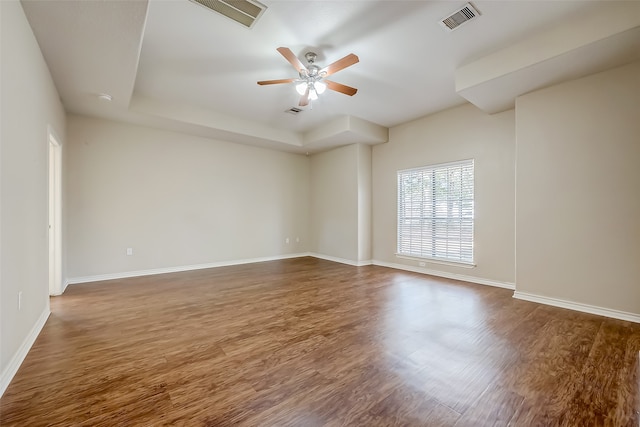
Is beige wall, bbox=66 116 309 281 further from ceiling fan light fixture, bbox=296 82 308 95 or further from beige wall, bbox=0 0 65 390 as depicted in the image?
ceiling fan light fixture, bbox=296 82 308 95

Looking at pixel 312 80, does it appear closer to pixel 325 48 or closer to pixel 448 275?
pixel 325 48

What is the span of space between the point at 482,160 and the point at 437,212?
45.2 inches

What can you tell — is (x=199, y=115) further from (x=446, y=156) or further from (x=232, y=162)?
(x=446, y=156)

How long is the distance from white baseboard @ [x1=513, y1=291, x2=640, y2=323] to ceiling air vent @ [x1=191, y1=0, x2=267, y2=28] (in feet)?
14.8

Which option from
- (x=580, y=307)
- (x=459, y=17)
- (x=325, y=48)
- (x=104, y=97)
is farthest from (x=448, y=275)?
(x=104, y=97)

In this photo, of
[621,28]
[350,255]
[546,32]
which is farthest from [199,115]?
[621,28]

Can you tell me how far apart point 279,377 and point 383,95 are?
4.01m

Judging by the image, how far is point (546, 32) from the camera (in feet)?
9.04

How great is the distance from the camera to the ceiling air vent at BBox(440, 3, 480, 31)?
2.45m

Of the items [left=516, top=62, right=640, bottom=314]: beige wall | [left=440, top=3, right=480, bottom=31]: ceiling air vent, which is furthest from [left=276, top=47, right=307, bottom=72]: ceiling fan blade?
[left=516, top=62, right=640, bottom=314]: beige wall

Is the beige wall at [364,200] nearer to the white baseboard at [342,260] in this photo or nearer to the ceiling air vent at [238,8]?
the white baseboard at [342,260]

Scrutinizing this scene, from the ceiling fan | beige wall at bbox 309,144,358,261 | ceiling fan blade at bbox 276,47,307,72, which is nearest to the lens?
ceiling fan blade at bbox 276,47,307,72

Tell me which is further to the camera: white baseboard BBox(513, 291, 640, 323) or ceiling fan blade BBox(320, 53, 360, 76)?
white baseboard BBox(513, 291, 640, 323)

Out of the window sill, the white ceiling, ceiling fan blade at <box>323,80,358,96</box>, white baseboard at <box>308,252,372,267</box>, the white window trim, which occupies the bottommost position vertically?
white baseboard at <box>308,252,372,267</box>
